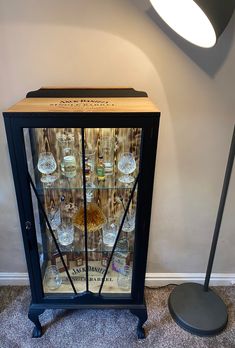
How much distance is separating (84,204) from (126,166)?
9.8 inches

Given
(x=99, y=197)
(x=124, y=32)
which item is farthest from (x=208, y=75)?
(x=99, y=197)

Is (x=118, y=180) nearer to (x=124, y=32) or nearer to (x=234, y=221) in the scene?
(x=124, y=32)

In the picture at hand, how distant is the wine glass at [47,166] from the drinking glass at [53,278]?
0.52 m

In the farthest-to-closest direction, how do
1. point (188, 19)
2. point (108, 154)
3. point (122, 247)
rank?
point (122, 247)
point (108, 154)
point (188, 19)

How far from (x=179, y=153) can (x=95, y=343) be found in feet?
3.61

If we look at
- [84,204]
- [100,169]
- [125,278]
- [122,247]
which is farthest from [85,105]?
[125,278]

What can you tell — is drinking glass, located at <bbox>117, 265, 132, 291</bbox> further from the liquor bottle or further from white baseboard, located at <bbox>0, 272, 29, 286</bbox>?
white baseboard, located at <bbox>0, 272, 29, 286</bbox>

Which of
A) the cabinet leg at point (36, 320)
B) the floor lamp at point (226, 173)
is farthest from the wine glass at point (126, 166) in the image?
the cabinet leg at point (36, 320)

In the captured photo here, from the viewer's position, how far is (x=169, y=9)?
1.01m

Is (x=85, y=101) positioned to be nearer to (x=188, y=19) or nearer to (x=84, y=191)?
(x=84, y=191)

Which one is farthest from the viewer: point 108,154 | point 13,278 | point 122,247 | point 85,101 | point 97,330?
point 13,278

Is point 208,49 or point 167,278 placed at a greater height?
point 208,49

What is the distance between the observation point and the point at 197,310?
4.96ft

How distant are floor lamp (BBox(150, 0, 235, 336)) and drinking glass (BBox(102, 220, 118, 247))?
547mm
